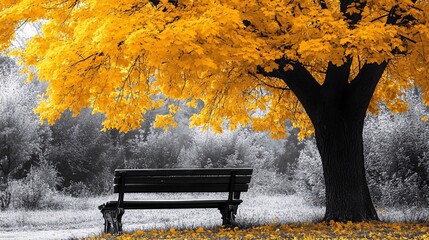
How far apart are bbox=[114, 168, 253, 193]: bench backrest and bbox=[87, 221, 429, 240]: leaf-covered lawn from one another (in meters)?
0.64

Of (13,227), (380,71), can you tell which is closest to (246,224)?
(380,71)

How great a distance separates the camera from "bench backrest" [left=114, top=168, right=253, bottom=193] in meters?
9.43

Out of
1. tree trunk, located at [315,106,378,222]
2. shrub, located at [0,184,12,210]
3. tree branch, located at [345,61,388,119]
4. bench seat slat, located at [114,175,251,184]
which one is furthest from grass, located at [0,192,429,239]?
tree branch, located at [345,61,388,119]

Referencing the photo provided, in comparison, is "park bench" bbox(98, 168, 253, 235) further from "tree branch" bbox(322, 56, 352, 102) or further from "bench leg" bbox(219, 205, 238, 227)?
"tree branch" bbox(322, 56, 352, 102)

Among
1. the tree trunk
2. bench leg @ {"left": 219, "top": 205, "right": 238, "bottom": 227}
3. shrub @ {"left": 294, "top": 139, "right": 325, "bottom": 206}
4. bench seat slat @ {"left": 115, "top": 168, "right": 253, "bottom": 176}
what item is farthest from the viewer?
shrub @ {"left": 294, "top": 139, "right": 325, "bottom": 206}

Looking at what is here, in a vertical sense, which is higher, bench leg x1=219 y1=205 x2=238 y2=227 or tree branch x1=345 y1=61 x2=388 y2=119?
tree branch x1=345 y1=61 x2=388 y2=119

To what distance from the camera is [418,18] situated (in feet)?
29.3

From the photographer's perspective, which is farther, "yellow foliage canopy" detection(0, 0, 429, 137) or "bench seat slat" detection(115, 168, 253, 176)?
"bench seat slat" detection(115, 168, 253, 176)

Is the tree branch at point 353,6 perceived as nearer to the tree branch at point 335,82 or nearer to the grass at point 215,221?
the tree branch at point 335,82

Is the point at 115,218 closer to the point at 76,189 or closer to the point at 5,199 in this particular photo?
the point at 5,199

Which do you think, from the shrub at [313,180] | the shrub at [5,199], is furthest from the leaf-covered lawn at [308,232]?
the shrub at [5,199]

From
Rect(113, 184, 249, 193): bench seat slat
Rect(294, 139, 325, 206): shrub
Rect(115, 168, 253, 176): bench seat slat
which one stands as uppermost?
Rect(294, 139, 325, 206): shrub

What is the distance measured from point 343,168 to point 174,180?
9.12ft

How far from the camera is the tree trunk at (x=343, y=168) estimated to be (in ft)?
34.0
